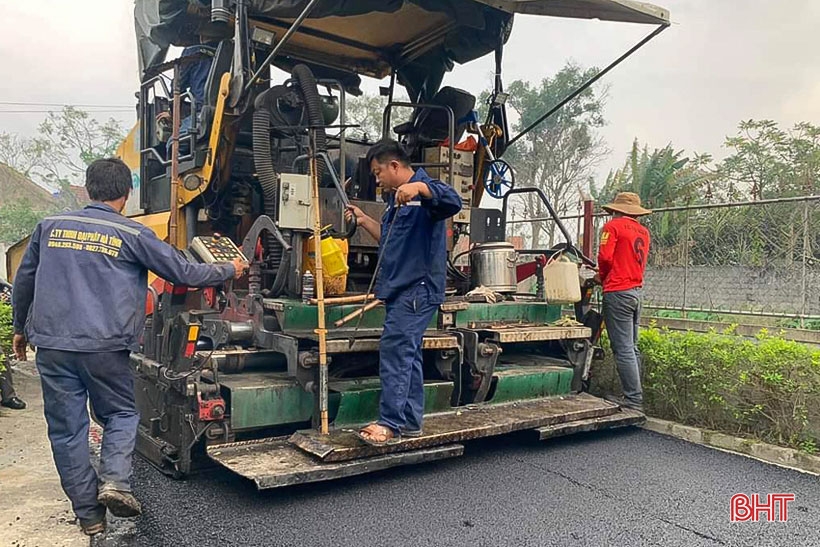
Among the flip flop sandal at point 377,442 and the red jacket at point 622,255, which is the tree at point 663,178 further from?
the flip flop sandal at point 377,442

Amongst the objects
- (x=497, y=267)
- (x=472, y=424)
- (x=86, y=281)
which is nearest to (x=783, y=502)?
(x=472, y=424)

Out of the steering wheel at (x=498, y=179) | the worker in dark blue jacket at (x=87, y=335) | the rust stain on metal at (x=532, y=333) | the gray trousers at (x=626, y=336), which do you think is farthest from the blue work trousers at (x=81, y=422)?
the steering wheel at (x=498, y=179)

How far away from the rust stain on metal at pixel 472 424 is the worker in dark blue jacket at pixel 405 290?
0.29ft

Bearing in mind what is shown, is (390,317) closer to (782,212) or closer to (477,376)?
(477,376)

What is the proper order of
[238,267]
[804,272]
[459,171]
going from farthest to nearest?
1. [804,272]
2. [459,171]
3. [238,267]

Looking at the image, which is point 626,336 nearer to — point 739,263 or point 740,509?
point 740,509

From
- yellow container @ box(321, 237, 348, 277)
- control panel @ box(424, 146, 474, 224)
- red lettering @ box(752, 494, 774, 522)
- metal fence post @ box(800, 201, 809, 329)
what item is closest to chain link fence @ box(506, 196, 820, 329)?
metal fence post @ box(800, 201, 809, 329)

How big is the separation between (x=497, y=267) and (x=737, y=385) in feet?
5.81

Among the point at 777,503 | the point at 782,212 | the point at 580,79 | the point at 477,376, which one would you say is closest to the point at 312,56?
the point at 477,376

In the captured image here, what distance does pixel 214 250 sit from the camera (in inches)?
140

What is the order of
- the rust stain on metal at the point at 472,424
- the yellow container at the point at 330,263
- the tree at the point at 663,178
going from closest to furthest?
the rust stain on metal at the point at 472,424
the yellow container at the point at 330,263
the tree at the point at 663,178

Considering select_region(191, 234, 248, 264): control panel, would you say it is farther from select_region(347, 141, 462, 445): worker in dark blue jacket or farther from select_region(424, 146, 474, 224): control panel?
select_region(424, 146, 474, 224): control panel

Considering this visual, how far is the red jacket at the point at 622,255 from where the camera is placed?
Result: 468cm

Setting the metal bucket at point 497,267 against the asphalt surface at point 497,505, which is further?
the metal bucket at point 497,267
